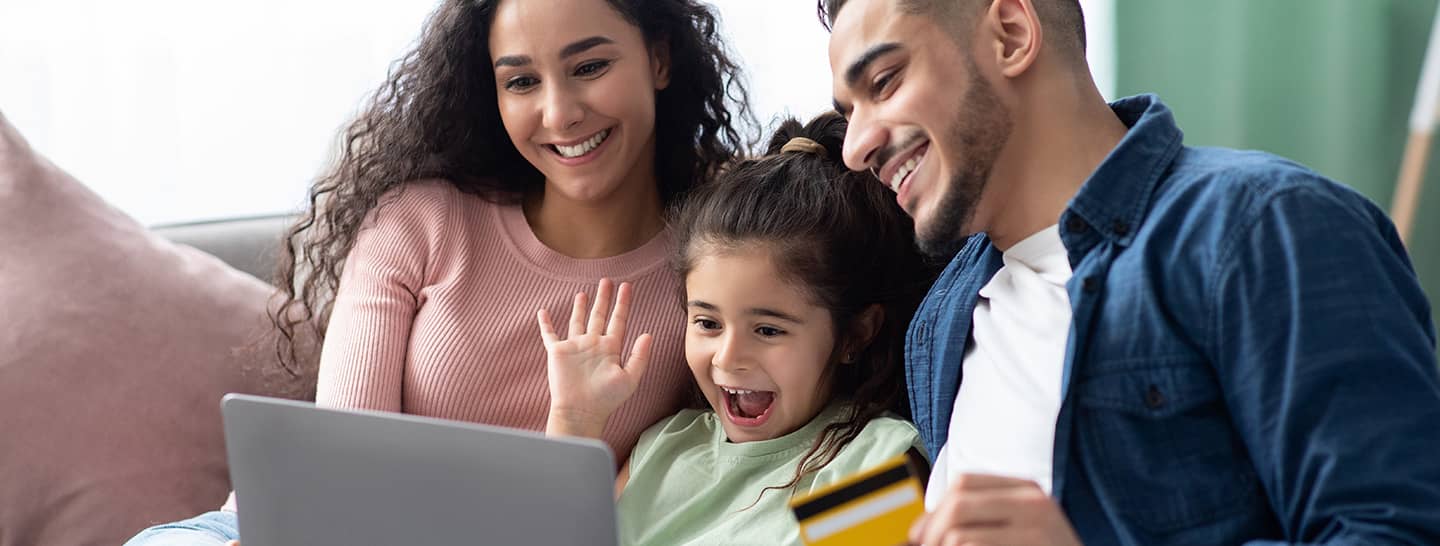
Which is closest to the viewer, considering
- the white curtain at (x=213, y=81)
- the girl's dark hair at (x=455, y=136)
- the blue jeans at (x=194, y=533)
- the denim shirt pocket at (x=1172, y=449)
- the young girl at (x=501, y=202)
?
the denim shirt pocket at (x=1172, y=449)

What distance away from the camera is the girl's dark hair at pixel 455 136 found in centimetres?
165

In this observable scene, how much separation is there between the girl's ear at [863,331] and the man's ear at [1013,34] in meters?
0.40

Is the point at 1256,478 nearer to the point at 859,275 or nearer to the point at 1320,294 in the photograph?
the point at 1320,294

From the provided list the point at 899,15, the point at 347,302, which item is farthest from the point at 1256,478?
the point at 347,302

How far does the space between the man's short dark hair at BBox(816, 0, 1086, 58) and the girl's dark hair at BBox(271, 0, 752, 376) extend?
550mm

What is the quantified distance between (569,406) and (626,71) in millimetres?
419

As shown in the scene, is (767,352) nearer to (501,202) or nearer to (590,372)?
(590,372)

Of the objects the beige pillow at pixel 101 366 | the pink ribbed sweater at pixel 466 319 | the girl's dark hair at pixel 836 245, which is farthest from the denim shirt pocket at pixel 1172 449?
the beige pillow at pixel 101 366

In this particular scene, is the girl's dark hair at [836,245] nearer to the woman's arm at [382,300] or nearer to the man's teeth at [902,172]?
the man's teeth at [902,172]

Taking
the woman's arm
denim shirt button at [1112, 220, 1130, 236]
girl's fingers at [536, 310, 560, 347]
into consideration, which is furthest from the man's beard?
the woman's arm

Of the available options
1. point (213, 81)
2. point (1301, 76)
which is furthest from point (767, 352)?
point (1301, 76)

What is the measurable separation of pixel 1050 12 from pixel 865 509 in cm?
52

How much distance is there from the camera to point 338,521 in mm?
1006

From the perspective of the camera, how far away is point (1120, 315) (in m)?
1.03
